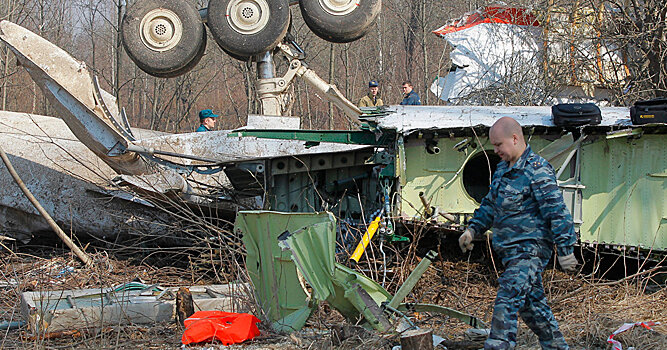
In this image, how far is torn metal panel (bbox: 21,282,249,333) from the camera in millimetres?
5352

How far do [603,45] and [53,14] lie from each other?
1863 centimetres

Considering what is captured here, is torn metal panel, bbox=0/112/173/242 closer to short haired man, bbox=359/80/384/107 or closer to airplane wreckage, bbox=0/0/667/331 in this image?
airplane wreckage, bbox=0/0/667/331

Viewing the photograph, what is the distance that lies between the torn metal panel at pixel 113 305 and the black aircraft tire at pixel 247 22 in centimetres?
398

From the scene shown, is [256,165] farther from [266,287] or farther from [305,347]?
[305,347]

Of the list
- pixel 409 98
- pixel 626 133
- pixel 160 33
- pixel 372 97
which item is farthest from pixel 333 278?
pixel 372 97

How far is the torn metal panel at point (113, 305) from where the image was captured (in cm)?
535

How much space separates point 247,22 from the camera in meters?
9.19

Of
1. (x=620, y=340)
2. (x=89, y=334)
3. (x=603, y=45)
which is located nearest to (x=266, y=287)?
(x=89, y=334)

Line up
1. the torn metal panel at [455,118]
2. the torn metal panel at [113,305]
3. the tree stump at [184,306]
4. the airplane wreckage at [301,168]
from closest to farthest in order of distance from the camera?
→ the airplane wreckage at [301,168] → the torn metal panel at [113,305] → the tree stump at [184,306] → the torn metal panel at [455,118]

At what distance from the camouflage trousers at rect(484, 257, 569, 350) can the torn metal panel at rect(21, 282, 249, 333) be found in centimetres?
222

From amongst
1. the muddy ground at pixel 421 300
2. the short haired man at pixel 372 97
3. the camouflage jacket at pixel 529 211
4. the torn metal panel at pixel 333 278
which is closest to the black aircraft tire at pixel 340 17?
the short haired man at pixel 372 97

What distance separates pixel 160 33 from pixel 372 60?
16038mm

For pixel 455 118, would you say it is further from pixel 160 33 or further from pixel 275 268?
pixel 160 33

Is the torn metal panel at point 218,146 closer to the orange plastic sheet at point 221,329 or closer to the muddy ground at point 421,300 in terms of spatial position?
the muddy ground at point 421,300
